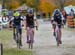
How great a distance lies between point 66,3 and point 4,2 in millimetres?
12744

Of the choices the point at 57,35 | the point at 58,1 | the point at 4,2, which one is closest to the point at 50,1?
the point at 58,1

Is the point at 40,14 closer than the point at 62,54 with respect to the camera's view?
No

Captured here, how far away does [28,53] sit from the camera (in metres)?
15.0

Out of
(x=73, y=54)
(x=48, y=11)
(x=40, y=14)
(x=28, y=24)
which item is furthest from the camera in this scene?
(x=40, y=14)

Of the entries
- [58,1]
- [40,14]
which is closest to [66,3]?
[58,1]

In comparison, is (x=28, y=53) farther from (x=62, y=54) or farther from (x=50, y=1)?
(x=50, y=1)

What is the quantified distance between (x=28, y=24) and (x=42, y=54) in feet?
8.89

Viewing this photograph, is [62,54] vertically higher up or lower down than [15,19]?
lower down

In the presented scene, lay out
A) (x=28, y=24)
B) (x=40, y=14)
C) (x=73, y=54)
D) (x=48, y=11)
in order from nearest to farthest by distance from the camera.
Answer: (x=73, y=54) < (x=28, y=24) < (x=48, y=11) < (x=40, y=14)

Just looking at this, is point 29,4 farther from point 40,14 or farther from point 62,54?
point 62,54

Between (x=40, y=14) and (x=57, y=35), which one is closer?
(x=57, y=35)

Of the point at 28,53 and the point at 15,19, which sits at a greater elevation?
the point at 15,19

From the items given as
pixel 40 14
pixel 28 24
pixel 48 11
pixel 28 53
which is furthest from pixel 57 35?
pixel 40 14

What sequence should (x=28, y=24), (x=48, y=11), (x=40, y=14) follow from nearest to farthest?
Result: (x=28, y=24) → (x=48, y=11) → (x=40, y=14)
